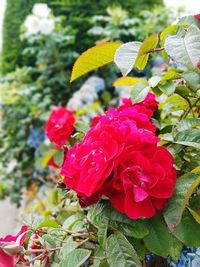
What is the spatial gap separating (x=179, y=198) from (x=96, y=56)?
0.29 meters

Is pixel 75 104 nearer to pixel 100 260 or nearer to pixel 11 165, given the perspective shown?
pixel 11 165

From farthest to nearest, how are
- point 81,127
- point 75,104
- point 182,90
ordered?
point 75,104 → point 81,127 → point 182,90

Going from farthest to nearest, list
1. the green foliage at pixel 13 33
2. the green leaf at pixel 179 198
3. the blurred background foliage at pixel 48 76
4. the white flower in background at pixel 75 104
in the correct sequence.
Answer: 1. the green foliage at pixel 13 33
2. the blurred background foliage at pixel 48 76
3. the white flower in background at pixel 75 104
4. the green leaf at pixel 179 198

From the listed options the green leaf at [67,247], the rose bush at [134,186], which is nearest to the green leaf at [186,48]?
the rose bush at [134,186]

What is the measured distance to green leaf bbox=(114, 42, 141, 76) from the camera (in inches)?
31.6

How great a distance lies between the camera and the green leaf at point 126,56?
80 cm

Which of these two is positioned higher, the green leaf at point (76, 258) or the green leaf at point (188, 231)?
the green leaf at point (188, 231)

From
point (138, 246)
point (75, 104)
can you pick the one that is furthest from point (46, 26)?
point (138, 246)

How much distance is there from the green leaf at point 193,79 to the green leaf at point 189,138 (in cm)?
7

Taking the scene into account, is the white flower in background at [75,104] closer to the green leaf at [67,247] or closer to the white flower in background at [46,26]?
the white flower in background at [46,26]

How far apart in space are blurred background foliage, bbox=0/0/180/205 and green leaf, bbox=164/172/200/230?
241cm

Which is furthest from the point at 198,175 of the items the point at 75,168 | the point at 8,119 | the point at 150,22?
the point at 8,119

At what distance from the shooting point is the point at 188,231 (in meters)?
0.78

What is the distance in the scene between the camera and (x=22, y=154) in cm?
361
